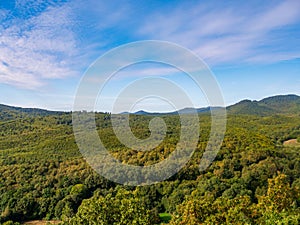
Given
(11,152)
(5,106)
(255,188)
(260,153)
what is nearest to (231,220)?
(255,188)

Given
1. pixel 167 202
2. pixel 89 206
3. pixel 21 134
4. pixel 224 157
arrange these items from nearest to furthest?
pixel 89 206
pixel 167 202
pixel 224 157
pixel 21 134

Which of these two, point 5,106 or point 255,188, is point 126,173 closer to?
point 255,188

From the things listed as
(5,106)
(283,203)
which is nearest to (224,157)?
(283,203)

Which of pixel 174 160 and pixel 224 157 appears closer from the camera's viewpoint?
pixel 174 160

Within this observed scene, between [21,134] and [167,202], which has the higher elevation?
[21,134]

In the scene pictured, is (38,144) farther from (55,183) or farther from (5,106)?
(5,106)

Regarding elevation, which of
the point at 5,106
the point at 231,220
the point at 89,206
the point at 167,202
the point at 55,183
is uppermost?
the point at 5,106

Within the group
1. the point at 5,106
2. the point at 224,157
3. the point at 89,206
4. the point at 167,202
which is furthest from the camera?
the point at 5,106

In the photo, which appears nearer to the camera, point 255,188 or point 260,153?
point 255,188

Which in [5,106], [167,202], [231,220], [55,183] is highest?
[5,106]
